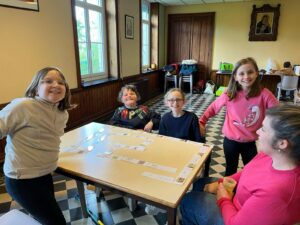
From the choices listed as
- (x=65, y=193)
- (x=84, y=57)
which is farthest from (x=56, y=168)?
(x=84, y=57)

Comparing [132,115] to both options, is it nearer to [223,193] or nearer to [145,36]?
[223,193]

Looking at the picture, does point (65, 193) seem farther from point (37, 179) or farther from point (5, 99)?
point (5, 99)

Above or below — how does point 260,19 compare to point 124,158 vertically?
above

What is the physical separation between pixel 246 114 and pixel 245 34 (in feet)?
17.8

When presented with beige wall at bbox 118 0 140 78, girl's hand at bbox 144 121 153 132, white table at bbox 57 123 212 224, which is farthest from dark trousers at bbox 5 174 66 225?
beige wall at bbox 118 0 140 78

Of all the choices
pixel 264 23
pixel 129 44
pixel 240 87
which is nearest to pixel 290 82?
pixel 264 23

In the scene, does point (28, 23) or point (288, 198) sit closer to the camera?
point (288, 198)

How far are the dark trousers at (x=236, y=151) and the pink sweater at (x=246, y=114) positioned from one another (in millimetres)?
48

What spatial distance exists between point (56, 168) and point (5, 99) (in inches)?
65.7

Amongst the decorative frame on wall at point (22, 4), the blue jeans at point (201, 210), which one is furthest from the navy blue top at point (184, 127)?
the decorative frame on wall at point (22, 4)

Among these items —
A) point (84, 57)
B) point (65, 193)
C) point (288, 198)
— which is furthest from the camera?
point (84, 57)

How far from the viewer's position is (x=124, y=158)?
135 cm

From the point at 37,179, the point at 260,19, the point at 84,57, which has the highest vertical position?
the point at 260,19

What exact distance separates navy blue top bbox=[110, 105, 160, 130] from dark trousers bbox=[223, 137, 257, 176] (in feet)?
2.26
